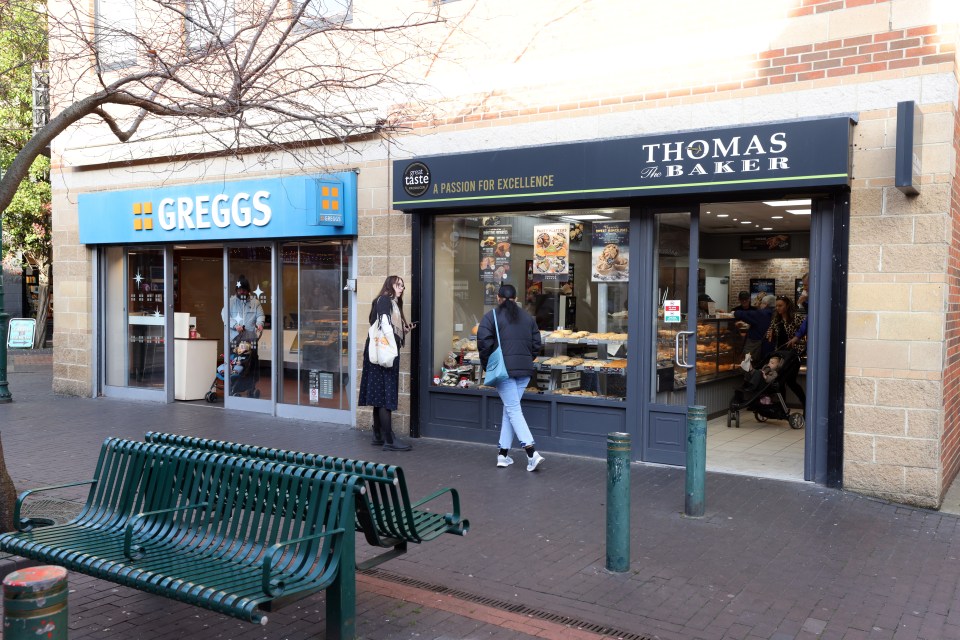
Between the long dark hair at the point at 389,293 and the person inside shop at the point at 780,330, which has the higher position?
the long dark hair at the point at 389,293

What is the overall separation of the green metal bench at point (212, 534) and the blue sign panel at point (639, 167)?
466cm

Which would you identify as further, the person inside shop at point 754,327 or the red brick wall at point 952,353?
the person inside shop at point 754,327

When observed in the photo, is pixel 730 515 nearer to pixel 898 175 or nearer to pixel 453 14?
pixel 898 175

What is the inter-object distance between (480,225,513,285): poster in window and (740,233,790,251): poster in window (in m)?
7.61

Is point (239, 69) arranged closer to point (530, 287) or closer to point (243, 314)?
point (530, 287)

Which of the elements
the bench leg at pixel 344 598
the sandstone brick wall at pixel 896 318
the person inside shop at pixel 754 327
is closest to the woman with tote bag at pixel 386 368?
the sandstone brick wall at pixel 896 318

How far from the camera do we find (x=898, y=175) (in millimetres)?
6316

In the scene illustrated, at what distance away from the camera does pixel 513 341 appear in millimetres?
8047

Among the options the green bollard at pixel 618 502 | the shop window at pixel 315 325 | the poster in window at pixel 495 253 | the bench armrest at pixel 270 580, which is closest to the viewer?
the bench armrest at pixel 270 580

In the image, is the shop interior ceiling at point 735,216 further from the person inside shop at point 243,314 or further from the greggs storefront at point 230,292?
the person inside shop at point 243,314

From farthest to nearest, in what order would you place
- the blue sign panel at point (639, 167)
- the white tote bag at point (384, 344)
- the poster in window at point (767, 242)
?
the poster in window at point (767, 242)
the white tote bag at point (384, 344)
the blue sign panel at point (639, 167)

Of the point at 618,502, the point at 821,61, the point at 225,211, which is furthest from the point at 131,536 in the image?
the point at 225,211

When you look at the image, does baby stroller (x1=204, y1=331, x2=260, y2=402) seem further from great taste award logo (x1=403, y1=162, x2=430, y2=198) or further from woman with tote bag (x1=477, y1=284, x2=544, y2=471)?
woman with tote bag (x1=477, y1=284, x2=544, y2=471)

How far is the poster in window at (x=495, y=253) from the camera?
31.1ft
